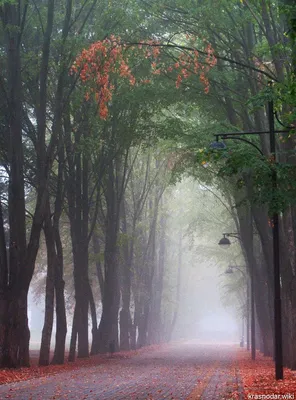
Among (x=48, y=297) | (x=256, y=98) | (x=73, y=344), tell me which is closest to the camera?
(x=256, y=98)

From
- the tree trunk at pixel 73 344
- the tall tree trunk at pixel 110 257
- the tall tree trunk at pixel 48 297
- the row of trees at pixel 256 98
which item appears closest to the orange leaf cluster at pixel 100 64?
the row of trees at pixel 256 98

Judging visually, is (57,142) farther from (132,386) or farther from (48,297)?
(132,386)

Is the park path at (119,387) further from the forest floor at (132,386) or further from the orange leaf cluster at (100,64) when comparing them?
the orange leaf cluster at (100,64)

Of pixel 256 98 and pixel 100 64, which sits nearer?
pixel 100 64

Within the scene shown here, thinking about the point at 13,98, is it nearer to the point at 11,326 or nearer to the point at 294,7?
the point at 11,326

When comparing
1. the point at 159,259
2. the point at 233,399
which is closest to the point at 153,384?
the point at 233,399

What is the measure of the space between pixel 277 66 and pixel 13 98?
9.50 meters

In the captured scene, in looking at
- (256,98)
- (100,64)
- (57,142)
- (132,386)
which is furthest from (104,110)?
(57,142)

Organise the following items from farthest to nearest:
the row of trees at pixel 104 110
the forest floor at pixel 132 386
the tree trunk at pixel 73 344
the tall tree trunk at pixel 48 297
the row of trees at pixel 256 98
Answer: the tree trunk at pixel 73 344, the tall tree trunk at pixel 48 297, the row of trees at pixel 104 110, the row of trees at pixel 256 98, the forest floor at pixel 132 386

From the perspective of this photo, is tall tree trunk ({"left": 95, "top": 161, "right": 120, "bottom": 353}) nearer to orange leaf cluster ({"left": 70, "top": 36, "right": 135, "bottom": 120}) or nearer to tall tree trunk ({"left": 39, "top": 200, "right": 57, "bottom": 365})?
tall tree trunk ({"left": 39, "top": 200, "right": 57, "bottom": 365})

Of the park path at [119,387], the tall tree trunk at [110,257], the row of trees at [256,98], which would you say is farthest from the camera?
the tall tree trunk at [110,257]

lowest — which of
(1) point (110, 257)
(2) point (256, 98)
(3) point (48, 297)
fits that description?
(3) point (48, 297)

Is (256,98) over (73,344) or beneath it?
over

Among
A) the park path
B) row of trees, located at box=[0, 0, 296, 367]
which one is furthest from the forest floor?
row of trees, located at box=[0, 0, 296, 367]
